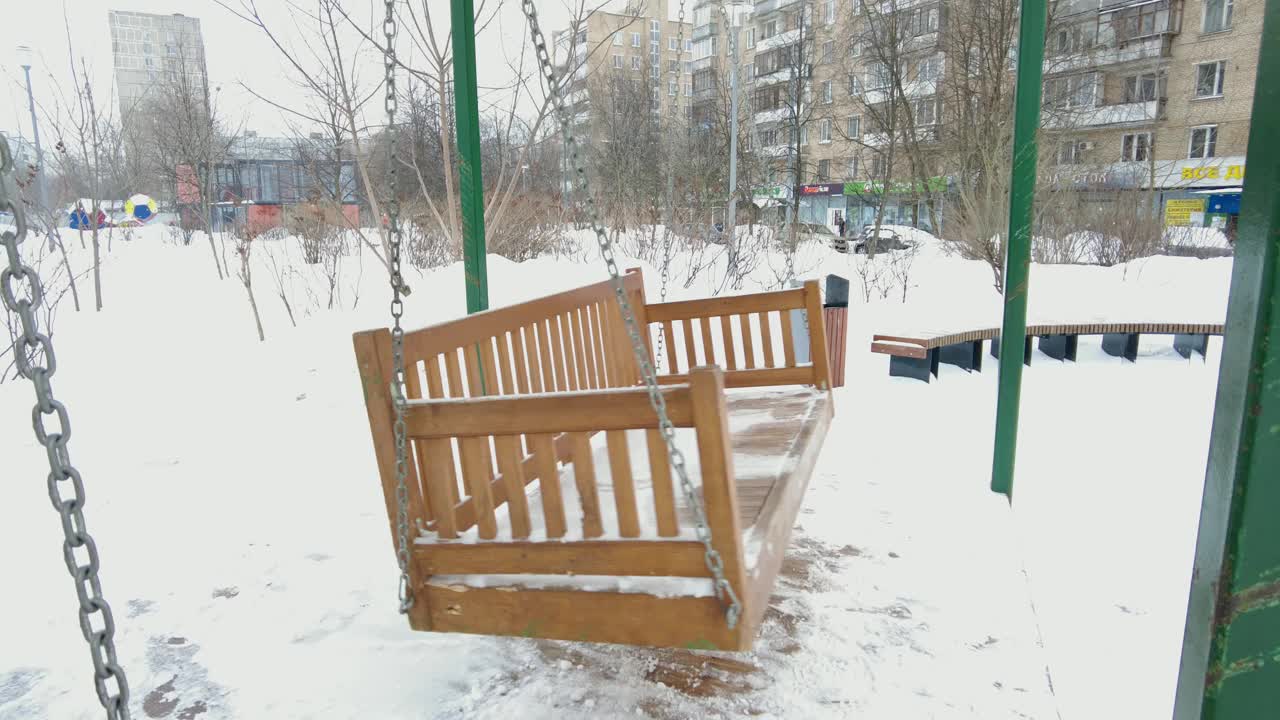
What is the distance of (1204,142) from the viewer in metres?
23.1

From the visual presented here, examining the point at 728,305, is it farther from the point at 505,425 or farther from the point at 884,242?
the point at 884,242

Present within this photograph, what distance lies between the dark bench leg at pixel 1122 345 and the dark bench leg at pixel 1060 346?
0.23 meters

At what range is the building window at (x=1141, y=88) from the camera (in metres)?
21.4

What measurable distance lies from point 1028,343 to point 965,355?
0.83m

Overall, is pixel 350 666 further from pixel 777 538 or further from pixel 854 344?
pixel 854 344

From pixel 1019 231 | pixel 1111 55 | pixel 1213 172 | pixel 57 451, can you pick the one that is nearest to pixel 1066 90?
pixel 1111 55

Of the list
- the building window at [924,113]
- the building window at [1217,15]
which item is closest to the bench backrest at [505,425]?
the building window at [924,113]

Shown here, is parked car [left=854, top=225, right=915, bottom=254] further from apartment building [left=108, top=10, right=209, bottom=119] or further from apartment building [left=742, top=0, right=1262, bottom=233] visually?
apartment building [left=108, top=10, right=209, bottom=119]

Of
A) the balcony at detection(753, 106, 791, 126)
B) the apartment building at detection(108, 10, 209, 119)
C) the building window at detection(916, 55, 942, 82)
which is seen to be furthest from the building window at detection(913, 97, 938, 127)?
the apartment building at detection(108, 10, 209, 119)

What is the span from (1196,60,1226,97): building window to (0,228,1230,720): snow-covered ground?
2202cm

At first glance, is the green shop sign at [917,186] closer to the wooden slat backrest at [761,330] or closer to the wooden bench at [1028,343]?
the wooden bench at [1028,343]

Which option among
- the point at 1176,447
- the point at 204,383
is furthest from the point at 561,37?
the point at 1176,447

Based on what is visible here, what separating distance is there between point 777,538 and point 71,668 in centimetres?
190

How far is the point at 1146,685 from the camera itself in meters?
2.21
